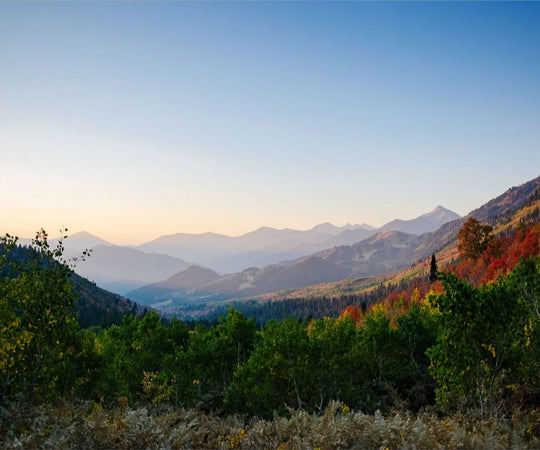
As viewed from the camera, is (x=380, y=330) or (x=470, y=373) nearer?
(x=470, y=373)

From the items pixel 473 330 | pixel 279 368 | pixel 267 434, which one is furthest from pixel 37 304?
pixel 473 330

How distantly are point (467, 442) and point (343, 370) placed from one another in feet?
109

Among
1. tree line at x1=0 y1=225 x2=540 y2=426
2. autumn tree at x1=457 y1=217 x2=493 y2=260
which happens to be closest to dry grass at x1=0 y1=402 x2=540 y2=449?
tree line at x1=0 y1=225 x2=540 y2=426

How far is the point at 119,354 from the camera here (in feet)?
161

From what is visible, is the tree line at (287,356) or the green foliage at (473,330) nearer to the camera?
the green foliage at (473,330)

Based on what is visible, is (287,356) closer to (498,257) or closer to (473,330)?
(473,330)

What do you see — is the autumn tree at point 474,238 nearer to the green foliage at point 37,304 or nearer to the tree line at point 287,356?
the tree line at point 287,356

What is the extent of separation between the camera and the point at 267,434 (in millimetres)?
16484

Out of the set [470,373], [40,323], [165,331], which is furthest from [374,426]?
[165,331]

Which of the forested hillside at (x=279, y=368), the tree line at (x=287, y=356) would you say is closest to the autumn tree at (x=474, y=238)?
the tree line at (x=287, y=356)

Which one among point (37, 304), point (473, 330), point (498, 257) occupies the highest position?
point (37, 304)

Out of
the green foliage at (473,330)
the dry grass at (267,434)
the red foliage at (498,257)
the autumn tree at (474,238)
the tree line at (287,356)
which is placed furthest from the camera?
the autumn tree at (474,238)

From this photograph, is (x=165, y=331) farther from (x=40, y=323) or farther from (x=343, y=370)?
(x=40, y=323)

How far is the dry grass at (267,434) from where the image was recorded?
13.8 m
